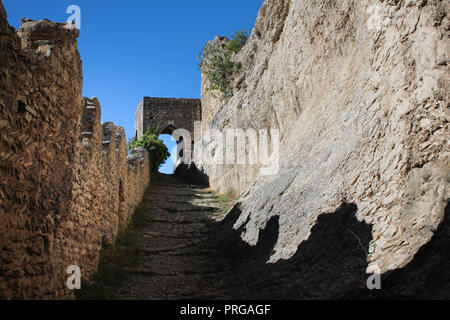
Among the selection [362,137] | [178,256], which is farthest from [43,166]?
[178,256]

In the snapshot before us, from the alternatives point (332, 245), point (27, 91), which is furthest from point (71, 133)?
point (332, 245)

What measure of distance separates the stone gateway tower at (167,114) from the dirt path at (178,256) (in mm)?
14348

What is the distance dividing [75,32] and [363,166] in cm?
384

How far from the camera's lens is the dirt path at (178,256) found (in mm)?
5844

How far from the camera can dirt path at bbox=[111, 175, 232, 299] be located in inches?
230

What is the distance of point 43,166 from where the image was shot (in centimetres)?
362

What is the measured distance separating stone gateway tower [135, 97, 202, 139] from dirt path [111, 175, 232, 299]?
1435 cm

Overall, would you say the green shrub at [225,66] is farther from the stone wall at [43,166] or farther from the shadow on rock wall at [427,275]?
the shadow on rock wall at [427,275]

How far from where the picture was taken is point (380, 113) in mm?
4906

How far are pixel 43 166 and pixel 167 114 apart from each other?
76.1 feet

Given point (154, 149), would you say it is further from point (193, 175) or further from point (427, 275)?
point (427, 275)

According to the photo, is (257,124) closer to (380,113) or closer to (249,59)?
(249,59)

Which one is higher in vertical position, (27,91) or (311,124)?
(311,124)

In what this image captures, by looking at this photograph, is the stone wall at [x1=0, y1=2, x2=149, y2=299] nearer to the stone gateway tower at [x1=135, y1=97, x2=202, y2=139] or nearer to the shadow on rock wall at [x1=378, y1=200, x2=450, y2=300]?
the shadow on rock wall at [x1=378, y1=200, x2=450, y2=300]
